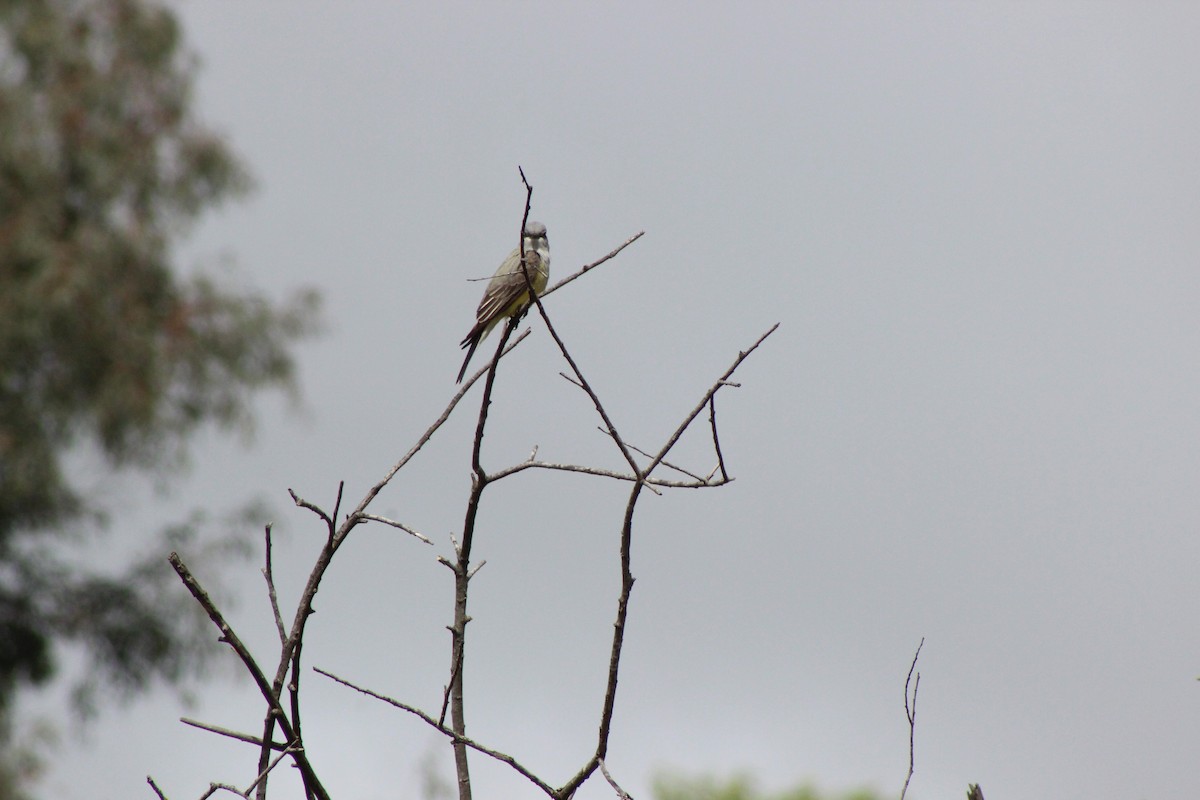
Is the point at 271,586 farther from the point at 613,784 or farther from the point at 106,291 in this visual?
the point at 106,291

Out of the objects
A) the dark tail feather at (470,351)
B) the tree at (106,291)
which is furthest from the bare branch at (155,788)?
the tree at (106,291)

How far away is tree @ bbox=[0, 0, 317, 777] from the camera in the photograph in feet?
78.1

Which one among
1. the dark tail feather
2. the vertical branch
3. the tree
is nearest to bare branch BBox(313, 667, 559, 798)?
the vertical branch

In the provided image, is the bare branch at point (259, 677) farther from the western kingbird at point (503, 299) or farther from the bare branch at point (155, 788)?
the western kingbird at point (503, 299)

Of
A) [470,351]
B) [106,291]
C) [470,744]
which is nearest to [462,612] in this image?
[470,744]

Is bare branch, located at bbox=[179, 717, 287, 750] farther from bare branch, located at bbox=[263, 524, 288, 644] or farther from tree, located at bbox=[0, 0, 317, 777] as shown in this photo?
tree, located at bbox=[0, 0, 317, 777]

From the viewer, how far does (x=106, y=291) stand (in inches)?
954

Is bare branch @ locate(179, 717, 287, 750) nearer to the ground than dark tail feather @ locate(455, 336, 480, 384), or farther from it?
nearer to the ground

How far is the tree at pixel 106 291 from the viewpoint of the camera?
2380 centimetres

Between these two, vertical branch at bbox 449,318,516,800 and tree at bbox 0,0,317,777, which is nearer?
vertical branch at bbox 449,318,516,800

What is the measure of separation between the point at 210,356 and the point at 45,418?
2876 millimetres

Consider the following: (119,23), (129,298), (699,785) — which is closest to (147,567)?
(129,298)

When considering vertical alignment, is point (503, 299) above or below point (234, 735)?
above

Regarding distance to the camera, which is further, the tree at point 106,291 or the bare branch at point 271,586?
the tree at point 106,291
